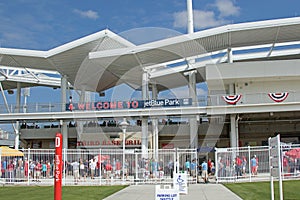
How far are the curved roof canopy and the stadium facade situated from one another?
90 millimetres

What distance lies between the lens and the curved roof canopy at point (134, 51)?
33844 millimetres

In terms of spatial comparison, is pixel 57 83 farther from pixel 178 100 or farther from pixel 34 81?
pixel 178 100

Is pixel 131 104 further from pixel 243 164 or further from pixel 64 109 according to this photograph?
pixel 243 164

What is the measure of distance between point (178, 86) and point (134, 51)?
1264 cm

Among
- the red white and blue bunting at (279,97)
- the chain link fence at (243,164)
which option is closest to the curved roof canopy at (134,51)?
the red white and blue bunting at (279,97)

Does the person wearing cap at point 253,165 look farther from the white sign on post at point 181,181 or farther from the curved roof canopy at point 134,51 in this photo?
the curved roof canopy at point 134,51

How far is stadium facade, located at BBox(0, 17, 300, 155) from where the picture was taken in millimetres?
33875

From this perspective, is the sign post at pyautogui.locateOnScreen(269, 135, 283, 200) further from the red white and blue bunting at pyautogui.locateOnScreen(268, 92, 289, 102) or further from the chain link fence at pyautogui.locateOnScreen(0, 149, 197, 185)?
the red white and blue bunting at pyautogui.locateOnScreen(268, 92, 289, 102)

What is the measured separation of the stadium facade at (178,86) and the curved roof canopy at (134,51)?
0.30 feet

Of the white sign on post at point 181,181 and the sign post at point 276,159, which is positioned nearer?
the sign post at point 276,159

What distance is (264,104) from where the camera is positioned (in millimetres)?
31953

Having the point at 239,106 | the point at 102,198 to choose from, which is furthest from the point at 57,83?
the point at 102,198

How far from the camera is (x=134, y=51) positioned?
35.4 metres

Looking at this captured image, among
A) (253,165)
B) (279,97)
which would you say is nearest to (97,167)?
(253,165)
